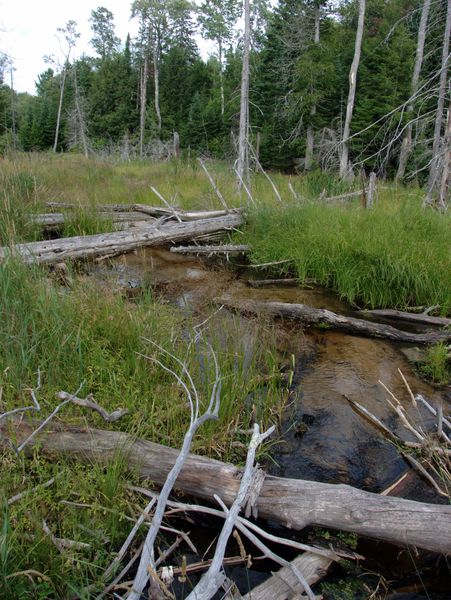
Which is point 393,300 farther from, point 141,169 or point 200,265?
point 141,169

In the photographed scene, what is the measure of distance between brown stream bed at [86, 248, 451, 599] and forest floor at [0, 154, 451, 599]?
0.60ft

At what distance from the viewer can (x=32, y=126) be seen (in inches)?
1866

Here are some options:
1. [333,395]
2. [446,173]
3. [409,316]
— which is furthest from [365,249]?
[333,395]

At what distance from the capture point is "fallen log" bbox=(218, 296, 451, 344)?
179 inches

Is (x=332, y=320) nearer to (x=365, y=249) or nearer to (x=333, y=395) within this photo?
(x=333, y=395)

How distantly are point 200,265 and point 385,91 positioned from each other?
20.0 meters

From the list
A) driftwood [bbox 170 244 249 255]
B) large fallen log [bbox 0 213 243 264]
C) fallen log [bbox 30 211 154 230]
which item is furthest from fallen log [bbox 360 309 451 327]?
fallen log [bbox 30 211 154 230]

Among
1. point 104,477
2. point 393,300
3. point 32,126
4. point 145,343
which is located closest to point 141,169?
point 393,300

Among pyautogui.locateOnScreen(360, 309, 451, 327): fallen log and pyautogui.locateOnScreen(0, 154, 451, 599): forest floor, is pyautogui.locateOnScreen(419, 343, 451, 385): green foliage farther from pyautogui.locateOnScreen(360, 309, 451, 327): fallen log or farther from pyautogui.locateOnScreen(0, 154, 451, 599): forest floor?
pyautogui.locateOnScreen(360, 309, 451, 327): fallen log

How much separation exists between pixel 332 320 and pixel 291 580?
3366 millimetres

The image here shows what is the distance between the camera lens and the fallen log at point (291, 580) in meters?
1.73

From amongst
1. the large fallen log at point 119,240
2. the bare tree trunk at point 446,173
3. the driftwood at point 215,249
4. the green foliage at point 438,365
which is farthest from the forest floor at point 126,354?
the bare tree trunk at point 446,173

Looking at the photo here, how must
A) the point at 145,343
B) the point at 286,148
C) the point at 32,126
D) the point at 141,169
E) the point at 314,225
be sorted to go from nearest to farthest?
the point at 145,343
the point at 314,225
the point at 141,169
the point at 286,148
the point at 32,126

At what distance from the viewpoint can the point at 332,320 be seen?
192 inches
